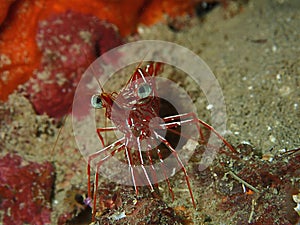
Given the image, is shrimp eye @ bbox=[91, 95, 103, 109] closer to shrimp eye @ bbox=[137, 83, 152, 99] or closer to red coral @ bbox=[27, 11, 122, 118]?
shrimp eye @ bbox=[137, 83, 152, 99]

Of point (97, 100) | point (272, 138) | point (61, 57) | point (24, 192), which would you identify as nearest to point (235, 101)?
point (272, 138)

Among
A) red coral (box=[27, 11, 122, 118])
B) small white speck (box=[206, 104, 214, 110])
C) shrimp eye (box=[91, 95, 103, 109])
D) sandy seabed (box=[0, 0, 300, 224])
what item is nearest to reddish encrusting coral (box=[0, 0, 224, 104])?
red coral (box=[27, 11, 122, 118])

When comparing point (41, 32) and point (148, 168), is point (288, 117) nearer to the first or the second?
point (148, 168)

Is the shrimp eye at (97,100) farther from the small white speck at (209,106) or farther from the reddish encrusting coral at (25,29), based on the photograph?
the reddish encrusting coral at (25,29)

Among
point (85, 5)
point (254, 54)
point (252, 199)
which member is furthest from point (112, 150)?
point (254, 54)

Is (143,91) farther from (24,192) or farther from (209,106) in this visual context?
(24,192)

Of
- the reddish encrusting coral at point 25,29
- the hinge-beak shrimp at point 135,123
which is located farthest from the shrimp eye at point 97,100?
the reddish encrusting coral at point 25,29

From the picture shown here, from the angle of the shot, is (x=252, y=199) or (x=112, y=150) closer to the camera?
(x=252, y=199)
